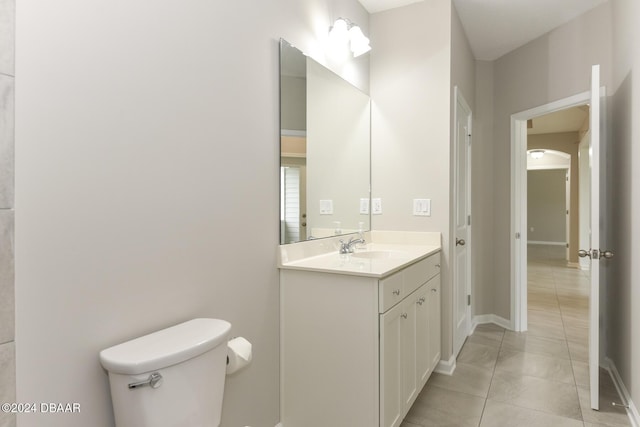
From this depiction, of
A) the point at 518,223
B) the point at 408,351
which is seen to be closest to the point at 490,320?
the point at 518,223

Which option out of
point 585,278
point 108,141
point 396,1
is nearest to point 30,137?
point 108,141

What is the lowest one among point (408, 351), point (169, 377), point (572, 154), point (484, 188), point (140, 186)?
point (408, 351)

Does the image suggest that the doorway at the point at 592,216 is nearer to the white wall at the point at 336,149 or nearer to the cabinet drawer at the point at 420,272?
the cabinet drawer at the point at 420,272

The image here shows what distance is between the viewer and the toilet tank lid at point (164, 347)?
104cm

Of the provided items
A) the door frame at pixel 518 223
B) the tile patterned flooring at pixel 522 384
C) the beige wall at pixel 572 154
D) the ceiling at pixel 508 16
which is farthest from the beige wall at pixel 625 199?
the beige wall at pixel 572 154

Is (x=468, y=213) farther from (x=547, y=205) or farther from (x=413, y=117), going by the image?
(x=547, y=205)

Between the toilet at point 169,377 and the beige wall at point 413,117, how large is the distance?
1834 mm

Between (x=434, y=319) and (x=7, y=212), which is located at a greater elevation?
(x=7, y=212)

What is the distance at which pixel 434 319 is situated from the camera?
2.46m

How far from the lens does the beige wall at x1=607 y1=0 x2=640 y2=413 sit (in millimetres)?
2012

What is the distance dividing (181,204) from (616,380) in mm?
2979

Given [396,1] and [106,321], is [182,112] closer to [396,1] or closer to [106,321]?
[106,321]

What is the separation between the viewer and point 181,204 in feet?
4.54

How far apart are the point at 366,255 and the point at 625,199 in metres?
1.61
